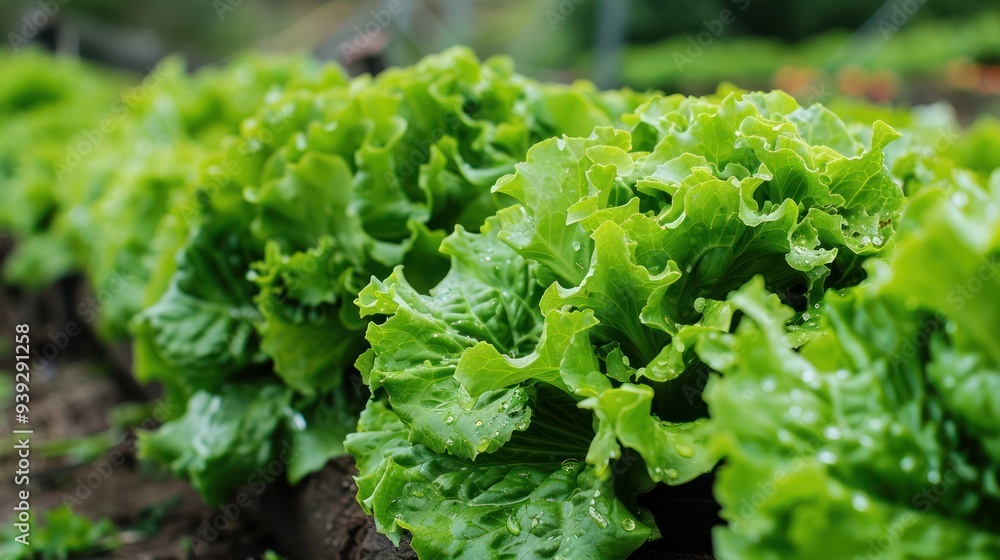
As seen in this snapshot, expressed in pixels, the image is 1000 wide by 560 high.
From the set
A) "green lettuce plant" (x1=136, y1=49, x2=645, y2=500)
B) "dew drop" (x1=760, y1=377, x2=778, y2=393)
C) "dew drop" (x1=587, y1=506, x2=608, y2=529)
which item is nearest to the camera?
"dew drop" (x1=760, y1=377, x2=778, y2=393)

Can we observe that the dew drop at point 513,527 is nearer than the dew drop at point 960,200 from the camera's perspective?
No

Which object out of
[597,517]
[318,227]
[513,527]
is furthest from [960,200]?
[318,227]

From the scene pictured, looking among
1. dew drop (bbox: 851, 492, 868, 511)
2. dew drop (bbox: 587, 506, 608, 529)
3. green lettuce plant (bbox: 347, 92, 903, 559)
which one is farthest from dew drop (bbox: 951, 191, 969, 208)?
dew drop (bbox: 587, 506, 608, 529)

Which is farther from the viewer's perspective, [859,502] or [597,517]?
[597,517]

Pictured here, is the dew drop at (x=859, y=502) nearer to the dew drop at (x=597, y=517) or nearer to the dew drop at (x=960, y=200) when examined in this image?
the dew drop at (x=960, y=200)

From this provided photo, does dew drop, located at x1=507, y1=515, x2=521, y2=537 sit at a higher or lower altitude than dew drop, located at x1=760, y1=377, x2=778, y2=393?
lower

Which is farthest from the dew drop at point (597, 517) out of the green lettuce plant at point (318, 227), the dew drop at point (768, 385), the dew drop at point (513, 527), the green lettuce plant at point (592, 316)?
the green lettuce plant at point (318, 227)

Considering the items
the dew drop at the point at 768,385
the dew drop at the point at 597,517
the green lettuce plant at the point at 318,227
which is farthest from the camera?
the green lettuce plant at the point at 318,227

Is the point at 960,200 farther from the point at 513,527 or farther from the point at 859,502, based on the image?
the point at 513,527

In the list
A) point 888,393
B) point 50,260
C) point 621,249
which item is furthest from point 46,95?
point 888,393

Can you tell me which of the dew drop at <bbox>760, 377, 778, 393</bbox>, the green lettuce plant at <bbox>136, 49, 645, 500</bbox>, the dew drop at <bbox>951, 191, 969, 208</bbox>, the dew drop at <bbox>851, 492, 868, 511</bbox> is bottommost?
the green lettuce plant at <bbox>136, 49, 645, 500</bbox>

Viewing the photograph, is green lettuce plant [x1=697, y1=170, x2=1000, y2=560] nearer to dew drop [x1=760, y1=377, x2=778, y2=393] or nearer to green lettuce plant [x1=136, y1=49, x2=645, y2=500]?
dew drop [x1=760, y1=377, x2=778, y2=393]
